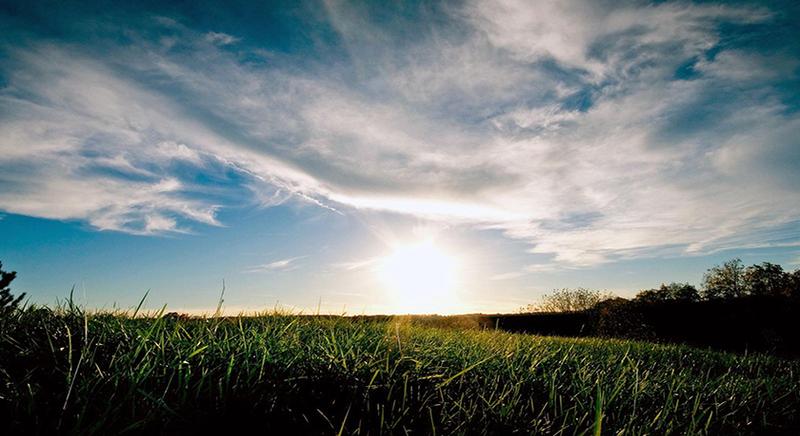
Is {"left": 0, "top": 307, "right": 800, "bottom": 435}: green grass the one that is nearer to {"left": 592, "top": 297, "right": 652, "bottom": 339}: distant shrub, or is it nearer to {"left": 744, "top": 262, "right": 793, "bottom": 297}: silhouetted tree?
{"left": 592, "top": 297, "right": 652, "bottom": 339}: distant shrub

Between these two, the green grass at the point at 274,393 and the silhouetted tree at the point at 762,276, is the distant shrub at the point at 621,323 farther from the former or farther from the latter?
the silhouetted tree at the point at 762,276

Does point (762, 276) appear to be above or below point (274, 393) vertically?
above

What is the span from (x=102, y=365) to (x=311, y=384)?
971 millimetres

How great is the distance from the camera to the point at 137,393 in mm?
1514

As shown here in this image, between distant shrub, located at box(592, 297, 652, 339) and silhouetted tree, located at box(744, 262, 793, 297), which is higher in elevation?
silhouetted tree, located at box(744, 262, 793, 297)

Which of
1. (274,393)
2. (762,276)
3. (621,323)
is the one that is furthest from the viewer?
(762,276)

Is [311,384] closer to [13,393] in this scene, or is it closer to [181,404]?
[181,404]

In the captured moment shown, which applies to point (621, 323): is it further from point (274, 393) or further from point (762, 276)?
point (762, 276)

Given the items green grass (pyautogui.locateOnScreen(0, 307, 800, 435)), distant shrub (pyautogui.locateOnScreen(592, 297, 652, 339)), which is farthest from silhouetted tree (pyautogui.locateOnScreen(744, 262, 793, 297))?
green grass (pyautogui.locateOnScreen(0, 307, 800, 435))

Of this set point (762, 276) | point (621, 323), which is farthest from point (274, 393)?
point (762, 276)

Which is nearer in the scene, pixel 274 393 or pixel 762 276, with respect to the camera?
pixel 274 393

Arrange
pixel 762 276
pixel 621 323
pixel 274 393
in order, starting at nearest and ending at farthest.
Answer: pixel 274 393, pixel 621 323, pixel 762 276

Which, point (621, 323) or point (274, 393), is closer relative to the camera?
point (274, 393)

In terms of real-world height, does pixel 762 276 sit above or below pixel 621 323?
above
